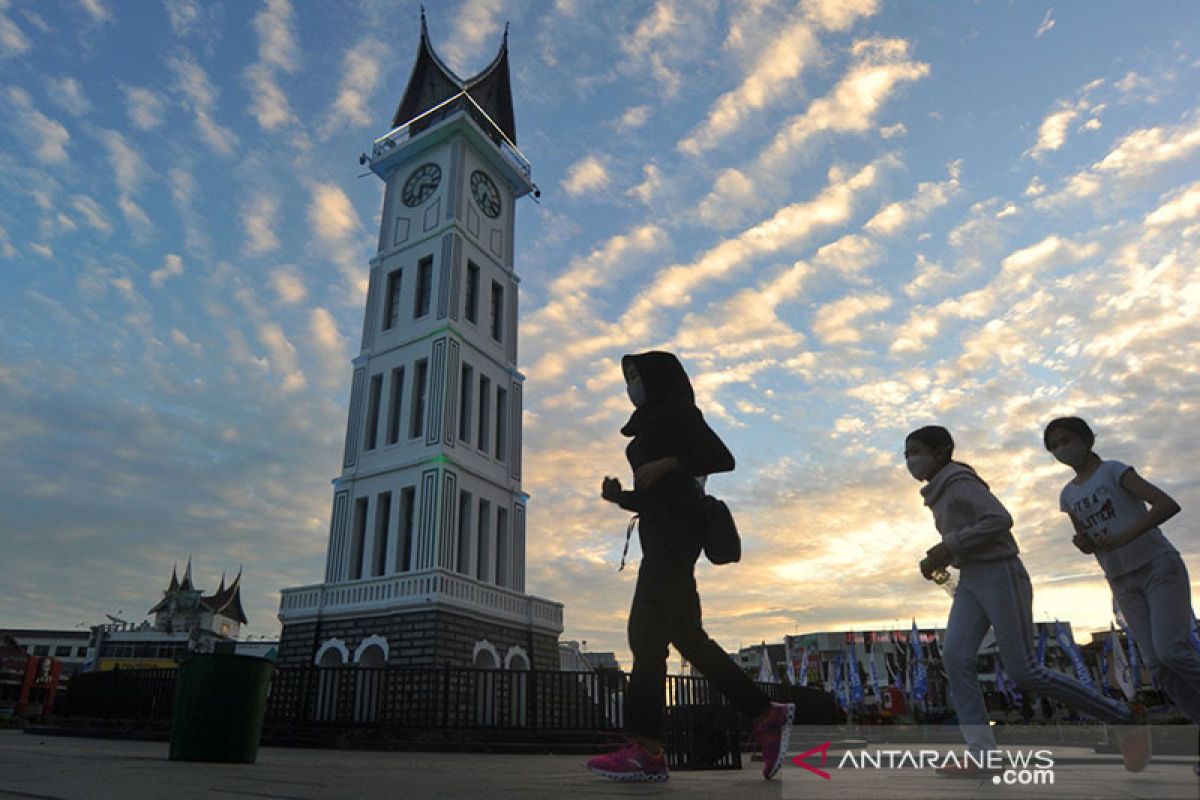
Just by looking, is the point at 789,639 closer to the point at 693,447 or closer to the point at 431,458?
the point at 431,458

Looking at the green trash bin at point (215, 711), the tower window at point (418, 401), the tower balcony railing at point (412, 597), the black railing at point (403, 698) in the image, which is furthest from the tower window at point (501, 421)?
the green trash bin at point (215, 711)

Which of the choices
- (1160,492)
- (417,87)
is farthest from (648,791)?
(417,87)

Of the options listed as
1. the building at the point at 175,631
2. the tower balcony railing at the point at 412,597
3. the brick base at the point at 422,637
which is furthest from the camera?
the building at the point at 175,631

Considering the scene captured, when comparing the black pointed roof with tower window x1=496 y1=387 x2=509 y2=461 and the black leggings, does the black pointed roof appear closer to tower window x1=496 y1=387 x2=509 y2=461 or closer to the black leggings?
tower window x1=496 y1=387 x2=509 y2=461

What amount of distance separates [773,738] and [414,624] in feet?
56.7

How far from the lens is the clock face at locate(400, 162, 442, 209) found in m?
26.9

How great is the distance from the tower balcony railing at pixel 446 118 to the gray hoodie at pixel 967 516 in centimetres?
2779

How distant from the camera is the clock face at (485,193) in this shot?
89.8 feet

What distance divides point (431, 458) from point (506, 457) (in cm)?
375

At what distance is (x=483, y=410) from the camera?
972 inches

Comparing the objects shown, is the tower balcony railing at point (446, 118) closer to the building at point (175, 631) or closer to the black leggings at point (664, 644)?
the black leggings at point (664, 644)

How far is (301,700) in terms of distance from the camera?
13.7 meters

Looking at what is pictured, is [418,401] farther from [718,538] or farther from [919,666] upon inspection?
[919,666]

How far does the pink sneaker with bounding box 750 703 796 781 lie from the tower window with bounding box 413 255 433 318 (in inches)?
882
